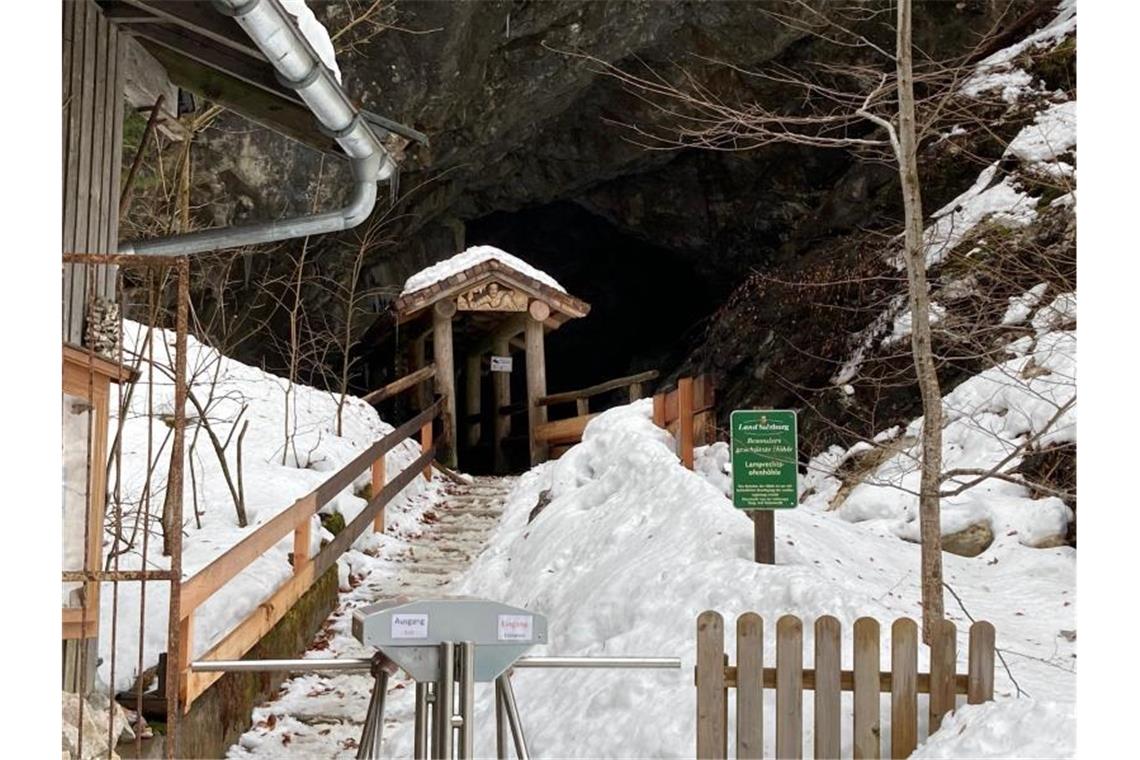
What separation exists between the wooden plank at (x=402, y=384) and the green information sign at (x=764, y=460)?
4.91 metres

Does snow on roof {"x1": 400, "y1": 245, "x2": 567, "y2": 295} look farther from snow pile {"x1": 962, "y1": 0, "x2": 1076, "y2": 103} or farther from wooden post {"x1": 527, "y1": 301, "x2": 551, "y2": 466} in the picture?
snow pile {"x1": 962, "y1": 0, "x2": 1076, "y2": 103}

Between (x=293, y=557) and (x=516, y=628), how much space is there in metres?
3.38

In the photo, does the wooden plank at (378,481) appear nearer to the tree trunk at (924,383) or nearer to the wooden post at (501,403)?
the tree trunk at (924,383)

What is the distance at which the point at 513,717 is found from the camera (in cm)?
201

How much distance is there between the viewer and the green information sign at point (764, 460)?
13.2 ft

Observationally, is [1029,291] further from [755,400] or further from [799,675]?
[799,675]

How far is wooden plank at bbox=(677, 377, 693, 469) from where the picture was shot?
603cm

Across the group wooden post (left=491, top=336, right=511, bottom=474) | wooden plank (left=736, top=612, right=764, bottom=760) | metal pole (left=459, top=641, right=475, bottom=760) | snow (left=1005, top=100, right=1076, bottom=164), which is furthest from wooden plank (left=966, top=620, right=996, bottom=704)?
wooden post (left=491, top=336, right=511, bottom=474)

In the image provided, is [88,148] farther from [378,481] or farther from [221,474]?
[378,481]

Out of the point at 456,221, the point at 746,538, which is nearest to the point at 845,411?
the point at 746,538

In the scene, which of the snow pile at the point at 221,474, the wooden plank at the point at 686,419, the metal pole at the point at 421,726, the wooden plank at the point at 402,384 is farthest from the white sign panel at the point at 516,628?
the wooden plank at the point at 402,384

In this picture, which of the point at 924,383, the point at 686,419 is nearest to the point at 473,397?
the point at 686,419

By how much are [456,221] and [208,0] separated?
8047 mm

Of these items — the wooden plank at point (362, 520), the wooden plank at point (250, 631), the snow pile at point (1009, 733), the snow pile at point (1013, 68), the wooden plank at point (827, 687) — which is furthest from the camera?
the snow pile at point (1013, 68)
